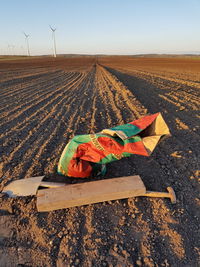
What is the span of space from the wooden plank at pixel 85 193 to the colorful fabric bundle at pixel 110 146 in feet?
0.92

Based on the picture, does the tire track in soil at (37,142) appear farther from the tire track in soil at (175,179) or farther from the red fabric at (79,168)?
the tire track in soil at (175,179)

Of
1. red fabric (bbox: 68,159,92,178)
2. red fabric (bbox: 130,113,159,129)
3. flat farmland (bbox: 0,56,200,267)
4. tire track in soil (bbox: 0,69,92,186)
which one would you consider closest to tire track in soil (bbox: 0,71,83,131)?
tire track in soil (bbox: 0,69,92,186)

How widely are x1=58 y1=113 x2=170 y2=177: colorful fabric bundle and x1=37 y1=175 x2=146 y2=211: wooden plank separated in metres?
0.28

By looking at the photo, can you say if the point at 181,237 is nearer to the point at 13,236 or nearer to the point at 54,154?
the point at 13,236

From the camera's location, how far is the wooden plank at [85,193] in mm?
2318

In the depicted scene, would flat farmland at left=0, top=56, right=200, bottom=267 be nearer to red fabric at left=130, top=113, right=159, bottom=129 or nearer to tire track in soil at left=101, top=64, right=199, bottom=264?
tire track in soil at left=101, top=64, right=199, bottom=264

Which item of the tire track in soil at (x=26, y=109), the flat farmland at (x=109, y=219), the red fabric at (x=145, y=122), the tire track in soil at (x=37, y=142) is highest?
the red fabric at (x=145, y=122)

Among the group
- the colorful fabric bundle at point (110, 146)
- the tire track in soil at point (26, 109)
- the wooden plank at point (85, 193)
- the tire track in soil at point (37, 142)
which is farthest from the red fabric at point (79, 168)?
the tire track in soil at point (26, 109)

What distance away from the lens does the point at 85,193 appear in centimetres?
239

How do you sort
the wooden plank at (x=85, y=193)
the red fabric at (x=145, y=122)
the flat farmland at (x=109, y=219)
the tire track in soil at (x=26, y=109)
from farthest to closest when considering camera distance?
the tire track in soil at (x=26, y=109) < the red fabric at (x=145, y=122) < the wooden plank at (x=85, y=193) < the flat farmland at (x=109, y=219)

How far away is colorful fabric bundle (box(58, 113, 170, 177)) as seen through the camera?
2.40 meters

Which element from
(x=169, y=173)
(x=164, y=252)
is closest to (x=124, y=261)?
(x=164, y=252)

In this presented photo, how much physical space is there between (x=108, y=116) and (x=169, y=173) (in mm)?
3092

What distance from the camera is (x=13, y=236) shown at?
2117 mm
